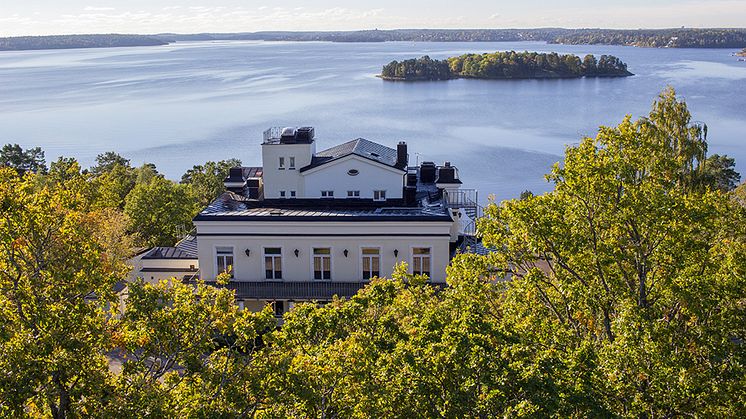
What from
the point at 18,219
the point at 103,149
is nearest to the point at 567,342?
the point at 18,219

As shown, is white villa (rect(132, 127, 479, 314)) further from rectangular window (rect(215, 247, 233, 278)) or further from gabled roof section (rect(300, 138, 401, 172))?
gabled roof section (rect(300, 138, 401, 172))

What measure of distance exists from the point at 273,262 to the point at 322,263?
4.96ft

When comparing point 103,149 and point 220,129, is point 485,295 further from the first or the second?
point 220,129

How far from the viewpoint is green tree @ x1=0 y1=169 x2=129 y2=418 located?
30.0ft

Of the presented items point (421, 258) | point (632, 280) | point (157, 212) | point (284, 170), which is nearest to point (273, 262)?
point (284, 170)

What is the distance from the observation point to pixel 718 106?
9175 cm

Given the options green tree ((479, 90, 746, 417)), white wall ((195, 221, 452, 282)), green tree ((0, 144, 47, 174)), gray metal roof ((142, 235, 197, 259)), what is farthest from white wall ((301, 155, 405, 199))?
green tree ((0, 144, 47, 174))

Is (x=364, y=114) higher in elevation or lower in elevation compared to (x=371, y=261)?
lower

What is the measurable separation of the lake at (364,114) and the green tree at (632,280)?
3986 cm

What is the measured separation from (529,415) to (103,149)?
71037mm

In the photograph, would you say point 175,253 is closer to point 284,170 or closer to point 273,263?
point 273,263

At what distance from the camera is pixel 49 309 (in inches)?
392

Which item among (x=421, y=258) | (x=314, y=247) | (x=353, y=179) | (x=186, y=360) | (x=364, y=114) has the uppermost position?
(x=186, y=360)

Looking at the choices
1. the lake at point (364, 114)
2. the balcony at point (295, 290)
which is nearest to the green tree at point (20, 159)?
the lake at point (364, 114)
